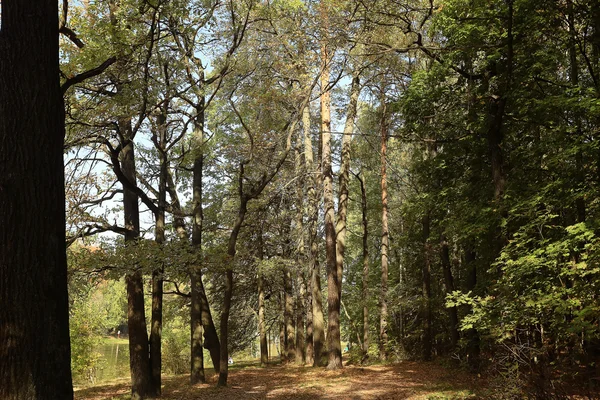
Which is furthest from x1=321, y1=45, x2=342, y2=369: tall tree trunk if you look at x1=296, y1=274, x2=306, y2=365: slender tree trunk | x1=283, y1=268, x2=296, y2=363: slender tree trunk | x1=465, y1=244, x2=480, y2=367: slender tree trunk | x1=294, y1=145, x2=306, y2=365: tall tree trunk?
x1=283, y1=268, x2=296, y2=363: slender tree trunk

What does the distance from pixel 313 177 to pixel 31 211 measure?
15.4 meters

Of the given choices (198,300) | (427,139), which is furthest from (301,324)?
(427,139)

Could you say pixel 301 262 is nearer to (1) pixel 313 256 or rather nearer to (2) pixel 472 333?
(1) pixel 313 256

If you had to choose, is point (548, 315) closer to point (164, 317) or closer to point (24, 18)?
point (24, 18)

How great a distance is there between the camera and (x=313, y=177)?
1898 centimetres

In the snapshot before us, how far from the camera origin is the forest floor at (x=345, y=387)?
962cm

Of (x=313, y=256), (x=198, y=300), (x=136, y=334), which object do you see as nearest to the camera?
(x=136, y=334)

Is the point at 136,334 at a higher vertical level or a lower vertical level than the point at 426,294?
lower

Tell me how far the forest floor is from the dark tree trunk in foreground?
23.3ft

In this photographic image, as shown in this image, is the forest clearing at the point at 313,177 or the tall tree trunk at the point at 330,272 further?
the tall tree trunk at the point at 330,272

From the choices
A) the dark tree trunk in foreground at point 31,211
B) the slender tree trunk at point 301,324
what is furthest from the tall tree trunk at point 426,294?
the dark tree trunk in foreground at point 31,211

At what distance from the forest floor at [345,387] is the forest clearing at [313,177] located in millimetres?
149

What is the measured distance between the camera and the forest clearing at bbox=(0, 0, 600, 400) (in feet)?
13.3

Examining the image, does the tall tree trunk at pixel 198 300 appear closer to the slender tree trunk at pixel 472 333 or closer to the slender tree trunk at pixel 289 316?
the slender tree trunk at pixel 289 316
